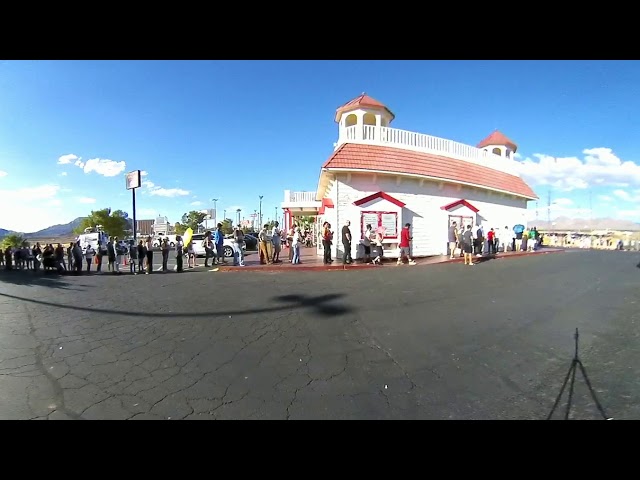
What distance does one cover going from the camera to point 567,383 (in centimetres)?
259

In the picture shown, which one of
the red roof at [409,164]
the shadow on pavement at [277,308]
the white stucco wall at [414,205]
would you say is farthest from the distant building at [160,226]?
the white stucco wall at [414,205]

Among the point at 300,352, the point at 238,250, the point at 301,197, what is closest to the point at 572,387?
the point at 300,352

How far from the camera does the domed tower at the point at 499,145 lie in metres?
18.0

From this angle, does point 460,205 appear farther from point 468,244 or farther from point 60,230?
point 60,230

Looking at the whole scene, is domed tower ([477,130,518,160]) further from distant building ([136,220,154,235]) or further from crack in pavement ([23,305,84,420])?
crack in pavement ([23,305,84,420])

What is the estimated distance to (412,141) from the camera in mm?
12781

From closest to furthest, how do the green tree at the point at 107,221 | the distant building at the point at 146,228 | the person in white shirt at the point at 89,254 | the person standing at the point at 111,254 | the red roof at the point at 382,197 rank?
1. the green tree at the point at 107,221
2. the person in white shirt at the point at 89,254
3. the person standing at the point at 111,254
4. the distant building at the point at 146,228
5. the red roof at the point at 382,197

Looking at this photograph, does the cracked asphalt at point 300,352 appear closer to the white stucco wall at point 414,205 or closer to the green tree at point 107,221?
the green tree at point 107,221

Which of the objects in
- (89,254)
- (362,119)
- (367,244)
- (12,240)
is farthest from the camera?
(362,119)

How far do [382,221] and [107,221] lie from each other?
9.82 m
